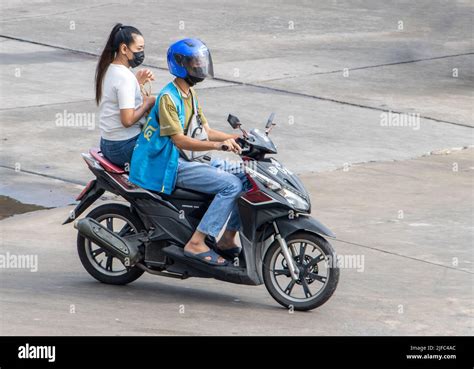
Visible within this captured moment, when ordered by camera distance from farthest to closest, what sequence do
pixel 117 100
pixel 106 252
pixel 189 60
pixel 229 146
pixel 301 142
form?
1. pixel 301 142
2. pixel 106 252
3. pixel 117 100
4. pixel 189 60
5. pixel 229 146

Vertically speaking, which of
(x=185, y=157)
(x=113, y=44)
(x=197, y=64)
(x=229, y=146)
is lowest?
(x=185, y=157)

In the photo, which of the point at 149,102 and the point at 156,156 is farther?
the point at 149,102

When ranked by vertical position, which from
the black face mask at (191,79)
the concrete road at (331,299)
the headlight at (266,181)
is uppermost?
the black face mask at (191,79)

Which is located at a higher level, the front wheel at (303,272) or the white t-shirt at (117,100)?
the white t-shirt at (117,100)

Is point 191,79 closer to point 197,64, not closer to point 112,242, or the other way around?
point 197,64

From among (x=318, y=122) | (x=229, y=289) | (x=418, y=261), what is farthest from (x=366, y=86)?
(x=229, y=289)

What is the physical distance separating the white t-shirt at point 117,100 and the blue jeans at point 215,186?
496 millimetres

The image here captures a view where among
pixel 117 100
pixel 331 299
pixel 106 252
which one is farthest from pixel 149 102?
pixel 331 299

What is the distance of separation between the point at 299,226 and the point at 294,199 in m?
0.18

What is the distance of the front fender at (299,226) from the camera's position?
26.1 feet

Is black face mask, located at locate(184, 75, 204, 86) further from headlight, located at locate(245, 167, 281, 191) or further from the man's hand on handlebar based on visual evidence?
headlight, located at locate(245, 167, 281, 191)

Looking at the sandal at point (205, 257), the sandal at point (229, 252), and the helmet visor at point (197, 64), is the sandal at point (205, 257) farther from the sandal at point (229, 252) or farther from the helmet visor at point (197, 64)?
the helmet visor at point (197, 64)

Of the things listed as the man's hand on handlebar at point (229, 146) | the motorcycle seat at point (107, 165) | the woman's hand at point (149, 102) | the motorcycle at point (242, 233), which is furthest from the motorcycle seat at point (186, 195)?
the woman's hand at point (149, 102)

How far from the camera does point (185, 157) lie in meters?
8.34
